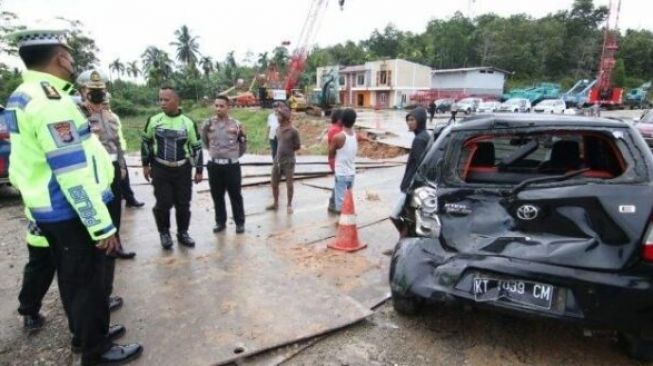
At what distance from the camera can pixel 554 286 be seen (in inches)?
91.7

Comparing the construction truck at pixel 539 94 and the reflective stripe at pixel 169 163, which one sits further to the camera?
the construction truck at pixel 539 94

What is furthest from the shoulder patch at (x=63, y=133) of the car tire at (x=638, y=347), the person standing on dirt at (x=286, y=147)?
the person standing on dirt at (x=286, y=147)

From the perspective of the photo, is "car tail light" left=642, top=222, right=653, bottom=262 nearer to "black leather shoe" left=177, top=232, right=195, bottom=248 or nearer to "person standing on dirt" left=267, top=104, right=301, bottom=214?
"black leather shoe" left=177, top=232, right=195, bottom=248

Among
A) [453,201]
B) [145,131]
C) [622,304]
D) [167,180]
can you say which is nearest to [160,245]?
[167,180]

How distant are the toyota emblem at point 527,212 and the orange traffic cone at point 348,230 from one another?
7.61ft

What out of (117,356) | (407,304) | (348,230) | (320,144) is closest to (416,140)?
(348,230)

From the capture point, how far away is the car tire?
2490mm

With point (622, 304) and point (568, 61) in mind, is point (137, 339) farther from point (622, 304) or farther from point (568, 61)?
point (568, 61)

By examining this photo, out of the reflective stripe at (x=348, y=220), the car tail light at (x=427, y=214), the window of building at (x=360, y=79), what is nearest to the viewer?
the car tail light at (x=427, y=214)

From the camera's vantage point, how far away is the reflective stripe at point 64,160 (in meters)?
2.10

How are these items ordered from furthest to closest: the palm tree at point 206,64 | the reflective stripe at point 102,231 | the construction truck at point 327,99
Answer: the palm tree at point 206,64, the construction truck at point 327,99, the reflective stripe at point 102,231

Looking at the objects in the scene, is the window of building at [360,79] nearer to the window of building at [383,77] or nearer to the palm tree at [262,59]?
the window of building at [383,77]

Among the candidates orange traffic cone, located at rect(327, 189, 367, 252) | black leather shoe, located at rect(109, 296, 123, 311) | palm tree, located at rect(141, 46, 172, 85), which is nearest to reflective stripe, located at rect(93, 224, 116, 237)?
black leather shoe, located at rect(109, 296, 123, 311)

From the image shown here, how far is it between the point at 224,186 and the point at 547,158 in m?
3.62
